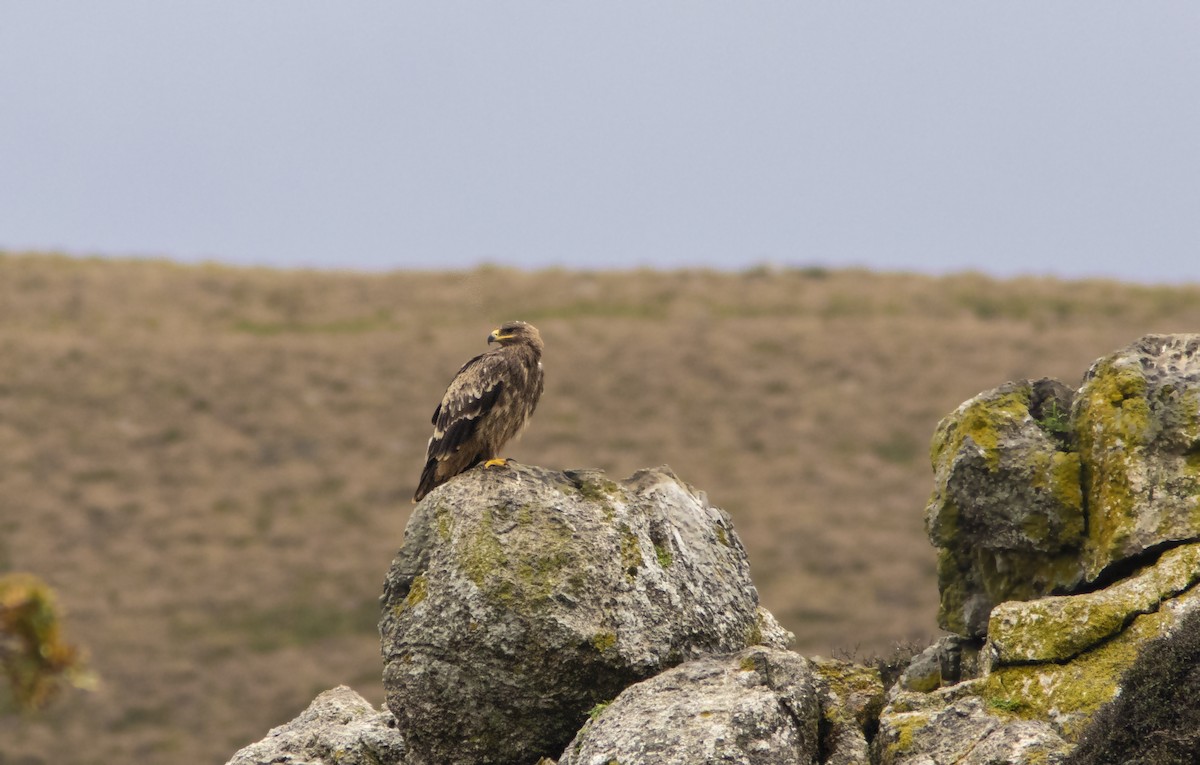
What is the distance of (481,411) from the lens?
42.4 ft

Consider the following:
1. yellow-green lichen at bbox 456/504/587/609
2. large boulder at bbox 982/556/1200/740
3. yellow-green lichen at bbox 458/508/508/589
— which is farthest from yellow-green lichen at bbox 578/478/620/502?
large boulder at bbox 982/556/1200/740

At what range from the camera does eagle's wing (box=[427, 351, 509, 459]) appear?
42.3 feet

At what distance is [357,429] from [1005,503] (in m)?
Answer: 49.0

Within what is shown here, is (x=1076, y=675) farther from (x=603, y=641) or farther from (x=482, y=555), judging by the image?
(x=482, y=555)

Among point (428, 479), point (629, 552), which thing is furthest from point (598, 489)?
point (428, 479)

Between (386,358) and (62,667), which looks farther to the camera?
(386,358)

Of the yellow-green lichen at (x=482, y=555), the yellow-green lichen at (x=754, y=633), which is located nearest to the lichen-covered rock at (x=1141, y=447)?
the yellow-green lichen at (x=754, y=633)

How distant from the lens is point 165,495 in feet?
174

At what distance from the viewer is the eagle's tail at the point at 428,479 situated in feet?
43.3

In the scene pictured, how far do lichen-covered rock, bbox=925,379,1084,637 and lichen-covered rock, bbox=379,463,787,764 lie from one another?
204 centimetres

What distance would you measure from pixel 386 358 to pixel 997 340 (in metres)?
27.3

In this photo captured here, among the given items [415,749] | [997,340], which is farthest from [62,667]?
[997,340]

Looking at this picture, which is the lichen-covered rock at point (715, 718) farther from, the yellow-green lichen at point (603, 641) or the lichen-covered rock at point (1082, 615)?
the lichen-covered rock at point (1082, 615)

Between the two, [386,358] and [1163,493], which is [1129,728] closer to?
[1163,493]
